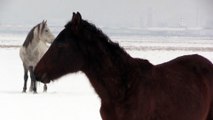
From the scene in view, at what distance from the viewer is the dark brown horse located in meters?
4.02

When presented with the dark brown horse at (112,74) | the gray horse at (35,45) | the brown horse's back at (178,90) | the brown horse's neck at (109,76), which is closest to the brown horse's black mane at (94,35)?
the dark brown horse at (112,74)

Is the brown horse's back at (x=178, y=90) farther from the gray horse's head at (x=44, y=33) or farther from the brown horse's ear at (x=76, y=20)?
the gray horse's head at (x=44, y=33)

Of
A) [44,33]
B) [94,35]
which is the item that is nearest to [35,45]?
[44,33]

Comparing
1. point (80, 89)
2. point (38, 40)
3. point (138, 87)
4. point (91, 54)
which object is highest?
point (91, 54)

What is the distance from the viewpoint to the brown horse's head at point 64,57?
13.4ft

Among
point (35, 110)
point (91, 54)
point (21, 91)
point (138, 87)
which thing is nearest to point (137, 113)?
point (138, 87)

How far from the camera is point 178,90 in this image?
4.30 metres

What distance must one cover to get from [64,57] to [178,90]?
105cm

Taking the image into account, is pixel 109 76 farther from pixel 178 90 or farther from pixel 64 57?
pixel 178 90

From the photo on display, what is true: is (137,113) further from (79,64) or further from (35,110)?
(35,110)

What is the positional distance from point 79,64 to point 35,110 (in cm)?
564

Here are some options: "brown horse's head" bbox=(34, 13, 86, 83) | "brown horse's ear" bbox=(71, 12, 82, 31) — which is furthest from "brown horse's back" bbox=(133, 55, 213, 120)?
"brown horse's ear" bbox=(71, 12, 82, 31)

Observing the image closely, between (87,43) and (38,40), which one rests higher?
(87,43)

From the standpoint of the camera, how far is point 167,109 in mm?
4121
